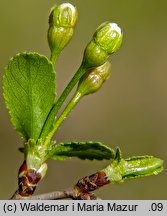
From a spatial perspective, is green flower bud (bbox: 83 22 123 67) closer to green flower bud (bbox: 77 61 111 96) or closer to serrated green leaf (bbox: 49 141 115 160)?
green flower bud (bbox: 77 61 111 96)

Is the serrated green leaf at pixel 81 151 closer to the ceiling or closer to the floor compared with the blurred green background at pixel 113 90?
closer to the floor

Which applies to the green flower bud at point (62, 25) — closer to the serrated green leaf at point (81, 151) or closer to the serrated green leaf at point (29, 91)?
the serrated green leaf at point (29, 91)

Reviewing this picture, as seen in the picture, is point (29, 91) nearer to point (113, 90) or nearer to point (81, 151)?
point (81, 151)

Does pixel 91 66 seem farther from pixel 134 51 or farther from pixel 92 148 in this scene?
pixel 134 51

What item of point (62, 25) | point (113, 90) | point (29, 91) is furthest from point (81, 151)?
point (113, 90)

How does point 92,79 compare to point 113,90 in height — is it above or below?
below

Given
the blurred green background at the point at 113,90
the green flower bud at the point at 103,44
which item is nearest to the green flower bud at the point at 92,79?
the green flower bud at the point at 103,44

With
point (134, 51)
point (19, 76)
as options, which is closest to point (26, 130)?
point (19, 76)
